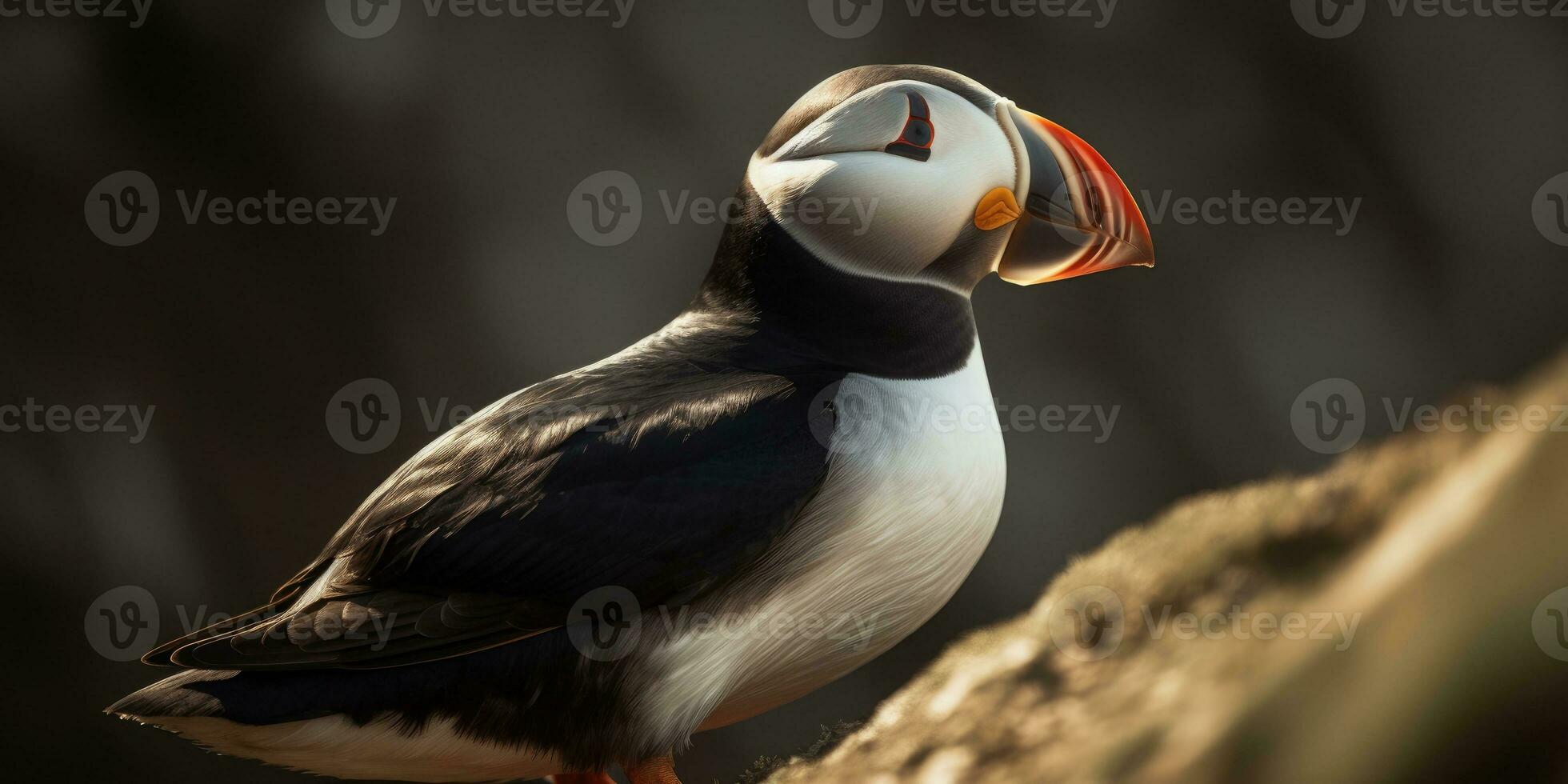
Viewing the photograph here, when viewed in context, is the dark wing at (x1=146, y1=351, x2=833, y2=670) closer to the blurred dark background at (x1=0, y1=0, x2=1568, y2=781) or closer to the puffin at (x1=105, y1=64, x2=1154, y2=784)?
the puffin at (x1=105, y1=64, x2=1154, y2=784)

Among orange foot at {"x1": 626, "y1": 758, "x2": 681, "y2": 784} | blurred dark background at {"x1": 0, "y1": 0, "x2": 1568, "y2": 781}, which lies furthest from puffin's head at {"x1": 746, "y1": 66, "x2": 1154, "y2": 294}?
blurred dark background at {"x1": 0, "y1": 0, "x2": 1568, "y2": 781}

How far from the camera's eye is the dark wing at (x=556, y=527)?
177cm

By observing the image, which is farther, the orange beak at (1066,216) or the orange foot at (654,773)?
the orange beak at (1066,216)

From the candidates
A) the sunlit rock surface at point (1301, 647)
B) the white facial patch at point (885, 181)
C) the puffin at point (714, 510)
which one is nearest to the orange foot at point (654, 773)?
the puffin at point (714, 510)

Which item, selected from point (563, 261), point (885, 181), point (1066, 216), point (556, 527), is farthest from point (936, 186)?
point (563, 261)

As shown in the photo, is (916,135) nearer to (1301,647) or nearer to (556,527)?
(556,527)

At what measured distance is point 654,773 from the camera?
6.23ft

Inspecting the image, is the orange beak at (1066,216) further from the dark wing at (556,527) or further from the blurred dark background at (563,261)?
the blurred dark background at (563,261)

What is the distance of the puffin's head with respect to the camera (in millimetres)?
2010

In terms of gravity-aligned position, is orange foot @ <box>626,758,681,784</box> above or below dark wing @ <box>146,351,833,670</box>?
below

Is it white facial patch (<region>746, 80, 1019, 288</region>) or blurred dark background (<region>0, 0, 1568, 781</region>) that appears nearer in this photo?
white facial patch (<region>746, 80, 1019, 288</region>)

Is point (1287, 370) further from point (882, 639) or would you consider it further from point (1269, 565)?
point (882, 639)

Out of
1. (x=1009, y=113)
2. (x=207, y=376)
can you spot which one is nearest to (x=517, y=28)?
(x=207, y=376)

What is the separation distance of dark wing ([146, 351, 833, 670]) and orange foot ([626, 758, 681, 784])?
0.26 metres
